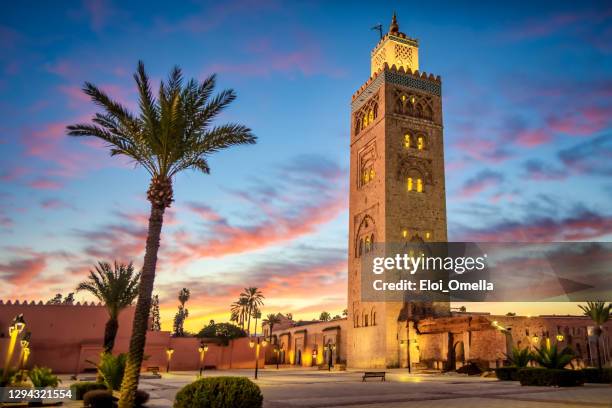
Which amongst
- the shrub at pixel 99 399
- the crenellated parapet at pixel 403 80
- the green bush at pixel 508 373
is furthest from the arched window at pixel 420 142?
the shrub at pixel 99 399

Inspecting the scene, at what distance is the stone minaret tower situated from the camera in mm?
38375

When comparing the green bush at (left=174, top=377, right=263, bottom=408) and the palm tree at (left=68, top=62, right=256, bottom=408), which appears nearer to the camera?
the green bush at (left=174, top=377, right=263, bottom=408)

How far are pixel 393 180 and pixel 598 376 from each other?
77.4ft

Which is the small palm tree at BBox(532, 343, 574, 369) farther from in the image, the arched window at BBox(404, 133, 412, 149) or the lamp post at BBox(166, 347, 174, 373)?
the lamp post at BBox(166, 347, 174, 373)

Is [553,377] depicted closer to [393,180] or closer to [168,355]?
[393,180]

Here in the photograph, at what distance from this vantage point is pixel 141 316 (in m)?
11.9

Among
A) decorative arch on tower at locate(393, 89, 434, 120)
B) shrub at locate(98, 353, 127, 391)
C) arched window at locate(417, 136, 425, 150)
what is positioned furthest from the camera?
decorative arch on tower at locate(393, 89, 434, 120)

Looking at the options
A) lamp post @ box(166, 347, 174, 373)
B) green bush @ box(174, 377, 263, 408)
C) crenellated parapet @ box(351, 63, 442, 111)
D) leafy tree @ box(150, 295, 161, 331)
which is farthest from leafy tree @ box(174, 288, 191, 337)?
green bush @ box(174, 377, 263, 408)

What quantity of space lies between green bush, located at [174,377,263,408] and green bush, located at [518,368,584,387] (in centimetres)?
1473

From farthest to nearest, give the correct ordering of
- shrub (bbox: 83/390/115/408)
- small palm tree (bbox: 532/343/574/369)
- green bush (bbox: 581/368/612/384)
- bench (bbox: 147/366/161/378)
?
bench (bbox: 147/366/161/378)
green bush (bbox: 581/368/612/384)
small palm tree (bbox: 532/343/574/369)
shrub (bbox: 83/390/115/408)

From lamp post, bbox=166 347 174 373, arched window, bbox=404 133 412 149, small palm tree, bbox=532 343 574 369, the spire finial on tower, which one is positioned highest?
the spire finial on tower

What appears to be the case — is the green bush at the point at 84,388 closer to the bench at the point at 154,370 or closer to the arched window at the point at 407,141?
the bench at the point at 154,370

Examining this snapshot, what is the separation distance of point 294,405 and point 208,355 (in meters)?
37.5

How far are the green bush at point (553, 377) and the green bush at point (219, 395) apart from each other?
14.7m
